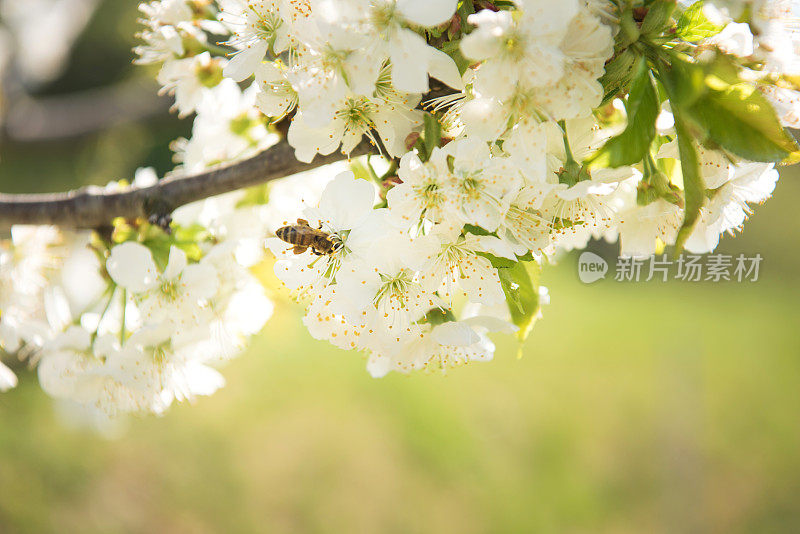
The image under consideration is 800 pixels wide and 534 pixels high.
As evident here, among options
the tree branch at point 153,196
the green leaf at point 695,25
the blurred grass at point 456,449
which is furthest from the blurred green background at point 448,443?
the green leaf at point 695,25

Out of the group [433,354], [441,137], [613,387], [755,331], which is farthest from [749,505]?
[441,137]

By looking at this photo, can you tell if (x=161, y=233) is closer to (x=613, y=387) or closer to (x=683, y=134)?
(x=683, y=134)

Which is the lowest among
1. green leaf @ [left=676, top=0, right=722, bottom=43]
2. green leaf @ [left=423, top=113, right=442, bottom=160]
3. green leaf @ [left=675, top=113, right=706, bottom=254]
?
green leaf @ [left=423, top=113, right=442, bottom=160]

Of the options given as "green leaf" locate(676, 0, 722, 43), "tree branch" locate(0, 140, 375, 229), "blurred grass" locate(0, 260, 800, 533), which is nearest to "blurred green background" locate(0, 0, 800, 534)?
"blurred grass" locate(0, 260, 800, 533)

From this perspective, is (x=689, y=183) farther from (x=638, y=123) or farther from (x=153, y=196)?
(x=153, y=196)

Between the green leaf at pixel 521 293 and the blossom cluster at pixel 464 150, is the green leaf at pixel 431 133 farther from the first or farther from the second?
the green leaf at pixel 521 293

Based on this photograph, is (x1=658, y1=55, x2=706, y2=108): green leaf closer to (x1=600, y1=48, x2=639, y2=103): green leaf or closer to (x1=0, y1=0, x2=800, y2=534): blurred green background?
(x1=600, y1=48, x2=639, y2=103): green leaf
